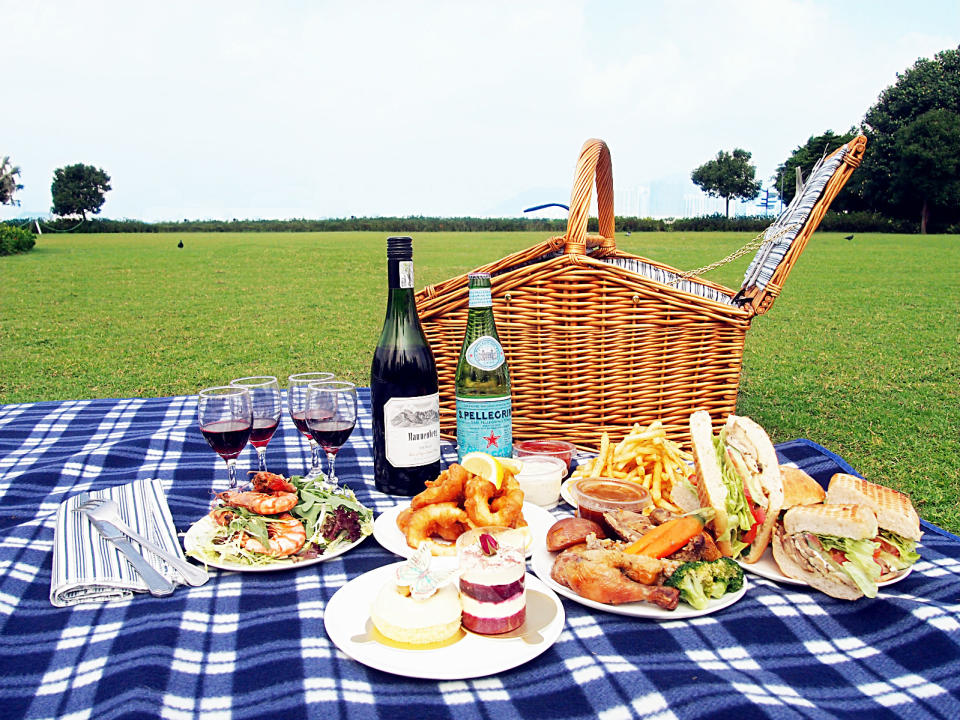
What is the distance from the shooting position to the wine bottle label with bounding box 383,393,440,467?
6.46 feet

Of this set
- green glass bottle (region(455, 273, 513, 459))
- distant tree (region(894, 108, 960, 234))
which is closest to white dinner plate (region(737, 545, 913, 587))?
green glass bottle (region(455, 273, 513, 459))

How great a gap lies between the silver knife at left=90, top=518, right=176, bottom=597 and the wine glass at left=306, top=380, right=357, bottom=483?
54cm

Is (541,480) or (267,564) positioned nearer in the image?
(267,564)

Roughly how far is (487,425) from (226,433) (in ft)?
2.59

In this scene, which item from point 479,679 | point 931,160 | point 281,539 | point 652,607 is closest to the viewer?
point 479,679

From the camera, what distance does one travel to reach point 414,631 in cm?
127

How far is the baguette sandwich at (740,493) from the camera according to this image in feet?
5.23

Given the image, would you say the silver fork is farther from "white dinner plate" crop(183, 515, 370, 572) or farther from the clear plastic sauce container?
the clear plastic sauce container

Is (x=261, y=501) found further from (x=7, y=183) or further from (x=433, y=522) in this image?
(x=7, y=183)

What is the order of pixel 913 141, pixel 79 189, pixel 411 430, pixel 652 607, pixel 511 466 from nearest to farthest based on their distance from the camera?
pixel 652 607 < pixel 511 466 < pixel 411 430 < pixel 913 141 < pixel 79 189

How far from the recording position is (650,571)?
1.43 meters

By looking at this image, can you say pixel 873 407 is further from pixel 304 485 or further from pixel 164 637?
pixel 164 637

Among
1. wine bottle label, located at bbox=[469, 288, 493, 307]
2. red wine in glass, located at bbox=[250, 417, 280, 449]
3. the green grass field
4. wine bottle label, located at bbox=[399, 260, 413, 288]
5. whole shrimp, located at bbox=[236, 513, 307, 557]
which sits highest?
wine bottle label, located at bbox=[399, 260, 413, 288]

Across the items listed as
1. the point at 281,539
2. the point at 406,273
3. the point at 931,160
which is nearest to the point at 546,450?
the point at 406,273
